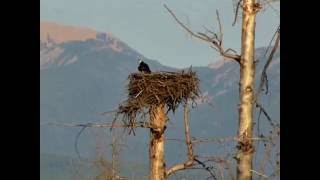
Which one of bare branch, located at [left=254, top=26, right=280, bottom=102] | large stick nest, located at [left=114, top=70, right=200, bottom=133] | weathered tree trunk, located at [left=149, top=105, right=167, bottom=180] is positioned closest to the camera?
bare branch, located at [left=254, top=26, right=280, bottom=102]

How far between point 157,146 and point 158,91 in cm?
96

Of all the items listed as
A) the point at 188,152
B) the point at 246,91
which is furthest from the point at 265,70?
the point at 188,152

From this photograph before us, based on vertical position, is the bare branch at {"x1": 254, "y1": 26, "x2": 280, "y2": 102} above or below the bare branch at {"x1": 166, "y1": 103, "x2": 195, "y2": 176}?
above

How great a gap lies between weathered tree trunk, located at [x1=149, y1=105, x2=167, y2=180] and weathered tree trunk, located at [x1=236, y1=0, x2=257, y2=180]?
4.98m

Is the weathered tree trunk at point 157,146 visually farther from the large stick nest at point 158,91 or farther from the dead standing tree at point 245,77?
the dead standing tree at point 245,77

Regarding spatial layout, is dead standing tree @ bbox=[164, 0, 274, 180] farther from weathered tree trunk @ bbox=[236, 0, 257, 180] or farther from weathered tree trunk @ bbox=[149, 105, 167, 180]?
weathered tree trunk @ bbox=[149, 105, 167, 180]

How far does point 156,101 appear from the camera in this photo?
11656mm

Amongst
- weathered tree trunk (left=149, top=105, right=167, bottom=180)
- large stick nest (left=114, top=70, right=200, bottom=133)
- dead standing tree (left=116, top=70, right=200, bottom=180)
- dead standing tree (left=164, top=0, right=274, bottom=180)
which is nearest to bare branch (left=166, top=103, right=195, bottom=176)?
dead standing tree (left=116, top=70, right=200, bottom=180)

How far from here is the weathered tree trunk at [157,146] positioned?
11469mm

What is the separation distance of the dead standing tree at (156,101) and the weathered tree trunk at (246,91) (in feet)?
16.2

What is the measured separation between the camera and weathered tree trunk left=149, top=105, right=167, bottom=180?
11469 millimetres
